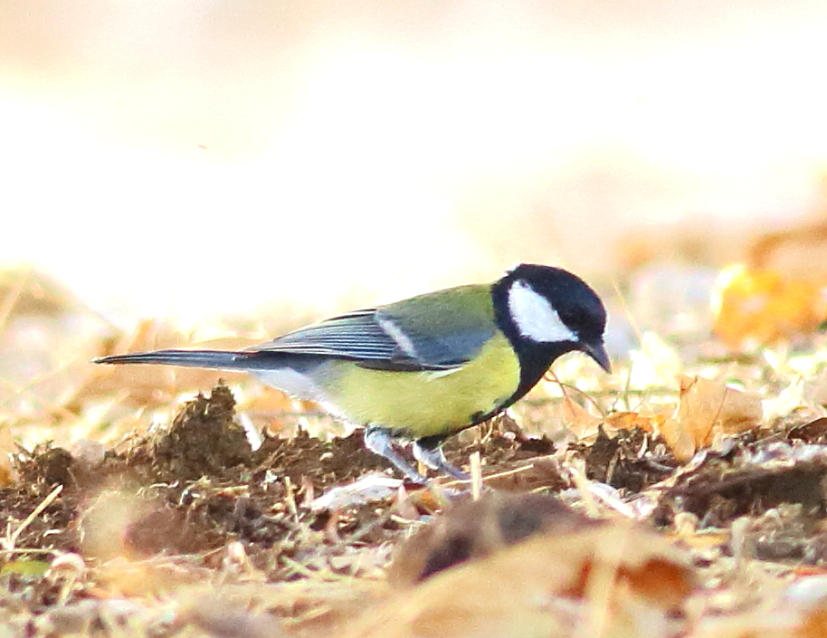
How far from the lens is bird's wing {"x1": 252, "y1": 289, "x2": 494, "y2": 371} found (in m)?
2.80

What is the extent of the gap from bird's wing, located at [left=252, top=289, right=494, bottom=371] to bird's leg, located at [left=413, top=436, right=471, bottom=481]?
154 mm

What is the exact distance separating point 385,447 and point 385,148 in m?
4.58

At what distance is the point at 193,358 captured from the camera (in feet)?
9.29

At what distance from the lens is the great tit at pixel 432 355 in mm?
2705

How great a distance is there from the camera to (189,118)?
702 centimetres

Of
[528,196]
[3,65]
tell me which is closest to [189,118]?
[3,65]

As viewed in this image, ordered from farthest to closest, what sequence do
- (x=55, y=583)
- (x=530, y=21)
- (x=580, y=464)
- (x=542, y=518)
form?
(x=530, y=21) → (x=580, y=464) → (x=55, y=583) → (x=542, y=518)

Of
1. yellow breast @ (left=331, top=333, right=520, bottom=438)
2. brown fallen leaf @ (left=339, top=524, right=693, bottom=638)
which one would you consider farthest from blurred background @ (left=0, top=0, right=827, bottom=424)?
brown fallen leaf @ (left=339, top=524, right=693, bottom=638)

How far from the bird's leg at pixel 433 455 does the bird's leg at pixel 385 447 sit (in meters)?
0.05

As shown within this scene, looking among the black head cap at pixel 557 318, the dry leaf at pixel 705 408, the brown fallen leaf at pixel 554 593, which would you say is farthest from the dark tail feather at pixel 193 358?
the brown fallen leaf at pixel 554 593

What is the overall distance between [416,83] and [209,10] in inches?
59.0

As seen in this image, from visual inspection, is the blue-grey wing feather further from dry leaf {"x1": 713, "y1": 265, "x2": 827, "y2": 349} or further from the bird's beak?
dry leaf {"x1": 713, "y1": 265, "x2": 827, "y2": 349}

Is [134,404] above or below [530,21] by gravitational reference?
below

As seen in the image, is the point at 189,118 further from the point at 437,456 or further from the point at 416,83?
the point at 437,456
